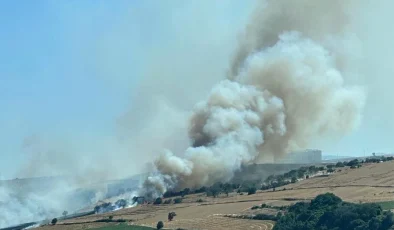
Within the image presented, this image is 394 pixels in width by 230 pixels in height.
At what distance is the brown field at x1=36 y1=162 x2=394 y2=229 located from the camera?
5584cm

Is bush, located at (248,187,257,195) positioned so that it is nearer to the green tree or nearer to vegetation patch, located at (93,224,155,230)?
the green tree

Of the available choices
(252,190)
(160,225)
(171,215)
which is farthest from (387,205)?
(252,190)

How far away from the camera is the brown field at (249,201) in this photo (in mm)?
55844

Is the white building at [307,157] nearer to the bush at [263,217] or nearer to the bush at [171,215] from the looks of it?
the bush at [171,215]

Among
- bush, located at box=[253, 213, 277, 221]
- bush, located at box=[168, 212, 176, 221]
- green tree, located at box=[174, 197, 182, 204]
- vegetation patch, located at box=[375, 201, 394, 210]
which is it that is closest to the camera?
vegetation patch, located at box=[375, 201, 394, 210]

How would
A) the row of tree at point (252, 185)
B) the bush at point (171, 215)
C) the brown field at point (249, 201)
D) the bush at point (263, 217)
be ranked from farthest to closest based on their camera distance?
the row of tree at point (252, 185), the bush at point (171, 215), the brown field at point (249, 201), the bush at point (263, 217)

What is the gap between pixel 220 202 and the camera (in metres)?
67.4

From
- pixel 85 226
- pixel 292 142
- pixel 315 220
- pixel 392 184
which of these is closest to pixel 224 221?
pixel 315 220

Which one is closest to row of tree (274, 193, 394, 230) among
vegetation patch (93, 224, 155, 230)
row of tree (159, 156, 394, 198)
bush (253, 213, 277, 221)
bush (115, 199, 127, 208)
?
bush (253, 213, 277, 221)

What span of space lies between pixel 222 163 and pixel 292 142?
48.6ft

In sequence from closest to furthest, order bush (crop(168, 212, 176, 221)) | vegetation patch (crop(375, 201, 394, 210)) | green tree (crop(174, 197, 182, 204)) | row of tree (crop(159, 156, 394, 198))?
vegetation patch (crop(375, 201, 394, 210))
bush (crop(168, 212, 176, 221))
green tree (crop(174, 197, 182, 204))
row of tree (crop(159, 156, 394, 198))

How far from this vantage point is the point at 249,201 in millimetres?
64875

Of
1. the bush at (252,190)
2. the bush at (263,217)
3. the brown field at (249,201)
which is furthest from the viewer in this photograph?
the bush at (252,190)

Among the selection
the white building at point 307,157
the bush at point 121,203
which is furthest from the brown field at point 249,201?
the white building at point 307,157
